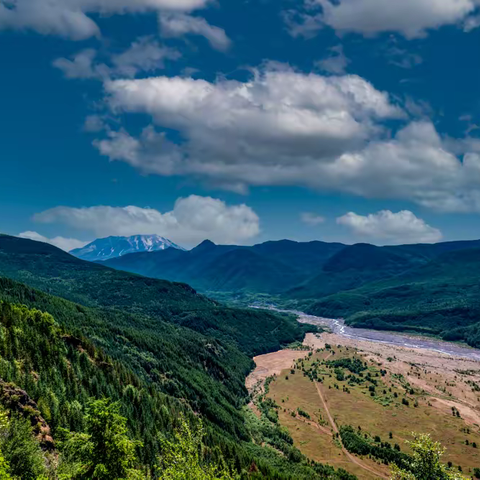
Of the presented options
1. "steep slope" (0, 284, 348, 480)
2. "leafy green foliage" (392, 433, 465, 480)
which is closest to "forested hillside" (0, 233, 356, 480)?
"steep slope" (0, 284, 348, 480)

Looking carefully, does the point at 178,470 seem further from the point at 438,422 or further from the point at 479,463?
the point at 438,422

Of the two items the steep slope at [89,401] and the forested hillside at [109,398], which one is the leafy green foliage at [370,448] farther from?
the forested hillside at [109,398]

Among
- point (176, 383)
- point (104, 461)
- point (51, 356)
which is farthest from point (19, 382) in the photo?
point (176, 383)

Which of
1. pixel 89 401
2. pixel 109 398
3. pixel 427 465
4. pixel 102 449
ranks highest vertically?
pixel 109 398

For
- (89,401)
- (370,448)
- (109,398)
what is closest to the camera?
(109,398)

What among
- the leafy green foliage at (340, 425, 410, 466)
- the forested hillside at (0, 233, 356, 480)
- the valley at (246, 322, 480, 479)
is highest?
the forested hillside at (0, 233, 356, 480)

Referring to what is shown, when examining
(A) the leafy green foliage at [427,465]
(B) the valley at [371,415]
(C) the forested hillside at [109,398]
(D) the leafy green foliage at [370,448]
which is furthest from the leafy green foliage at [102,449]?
A: (D) the leafy green foliage at [370,448]

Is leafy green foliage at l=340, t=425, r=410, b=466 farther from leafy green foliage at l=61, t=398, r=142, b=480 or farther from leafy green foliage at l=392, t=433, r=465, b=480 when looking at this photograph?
leafy green foliage at l=61, t=398, r=142, b=480

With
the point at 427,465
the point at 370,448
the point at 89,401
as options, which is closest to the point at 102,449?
the point at 89,401

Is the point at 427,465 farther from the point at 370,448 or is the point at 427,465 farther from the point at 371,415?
the point at 371,415

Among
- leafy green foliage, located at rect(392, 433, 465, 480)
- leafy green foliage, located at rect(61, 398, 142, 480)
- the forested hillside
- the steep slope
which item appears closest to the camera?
leafy green foliage, located at rect(61, 398, 142, 480)

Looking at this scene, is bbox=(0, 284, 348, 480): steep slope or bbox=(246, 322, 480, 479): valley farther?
bbox=(246, 322, 480, 479): valley

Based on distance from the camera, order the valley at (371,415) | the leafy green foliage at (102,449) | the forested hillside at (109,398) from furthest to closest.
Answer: the valley at (371,415) → the forested hillside at (109,398) → the leafy green foliage at (102,449)
